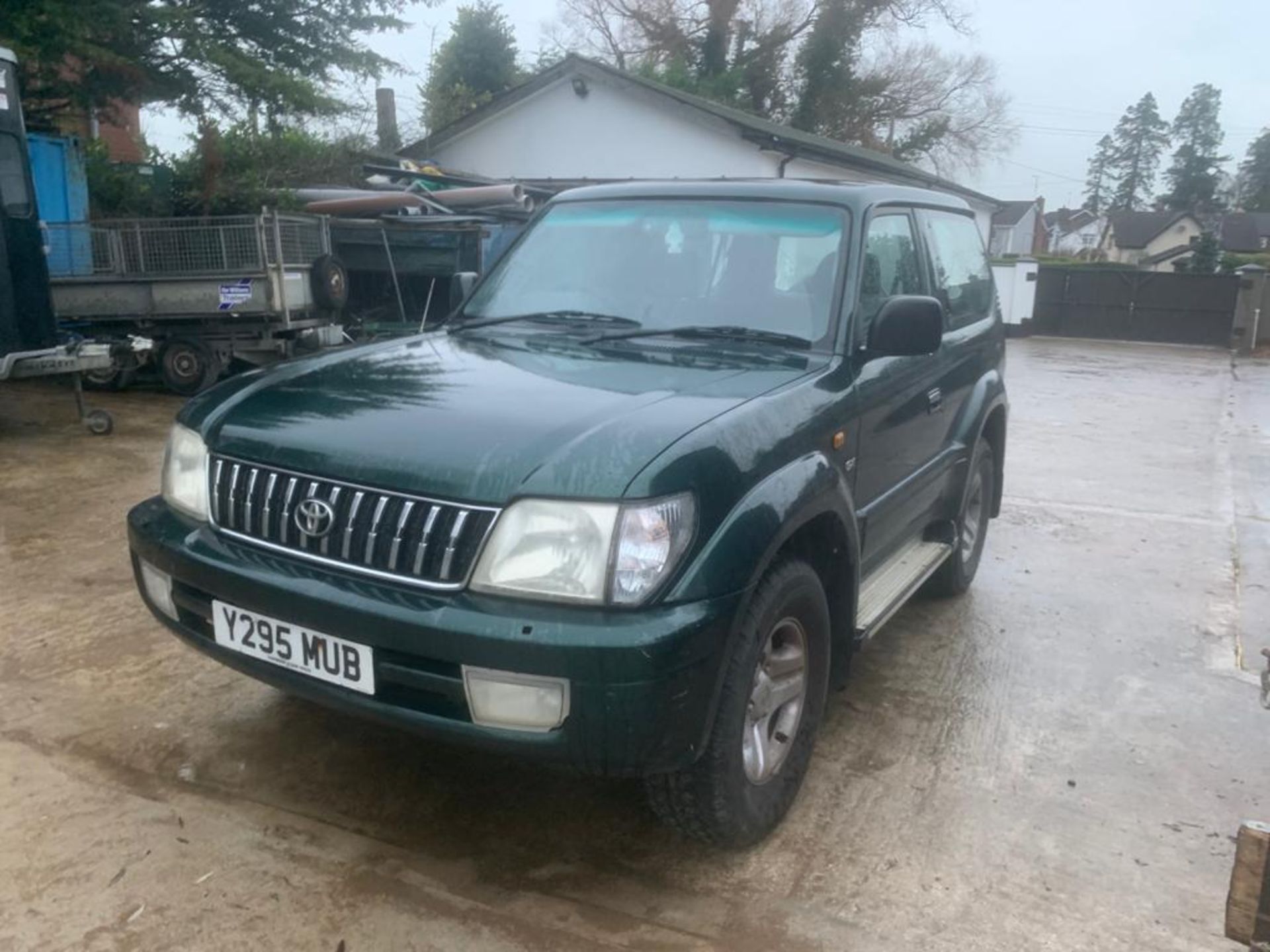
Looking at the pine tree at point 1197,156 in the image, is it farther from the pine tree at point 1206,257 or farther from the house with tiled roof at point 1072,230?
the pine tree at point 1206,257

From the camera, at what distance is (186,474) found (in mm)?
3025

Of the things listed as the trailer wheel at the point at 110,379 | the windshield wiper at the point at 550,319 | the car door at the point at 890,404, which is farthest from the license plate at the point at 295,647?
the trailer wheel at the point at 110,379

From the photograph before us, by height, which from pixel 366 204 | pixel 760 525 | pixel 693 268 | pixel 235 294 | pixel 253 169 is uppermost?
pixel 253 169

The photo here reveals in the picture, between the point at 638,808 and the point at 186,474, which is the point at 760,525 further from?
the point at 186,474

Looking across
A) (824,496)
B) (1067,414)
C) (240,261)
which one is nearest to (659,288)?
(824,496)

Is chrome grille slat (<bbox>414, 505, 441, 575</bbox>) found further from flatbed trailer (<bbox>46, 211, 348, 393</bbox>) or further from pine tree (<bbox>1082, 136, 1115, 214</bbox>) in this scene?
pine tree (<bbox>1082, 136, 1115, 214</bbox>)

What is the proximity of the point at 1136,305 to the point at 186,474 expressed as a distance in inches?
898

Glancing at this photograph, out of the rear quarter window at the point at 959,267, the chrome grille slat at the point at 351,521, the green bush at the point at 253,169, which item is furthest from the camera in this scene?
the green bush at the point at 253,169

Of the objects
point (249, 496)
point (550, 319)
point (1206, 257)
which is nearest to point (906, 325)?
point (550, 319)

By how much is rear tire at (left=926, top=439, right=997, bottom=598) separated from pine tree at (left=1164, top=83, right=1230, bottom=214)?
272ft

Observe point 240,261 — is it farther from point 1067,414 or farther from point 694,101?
point 694,101

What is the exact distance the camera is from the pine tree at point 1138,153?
86625 mm

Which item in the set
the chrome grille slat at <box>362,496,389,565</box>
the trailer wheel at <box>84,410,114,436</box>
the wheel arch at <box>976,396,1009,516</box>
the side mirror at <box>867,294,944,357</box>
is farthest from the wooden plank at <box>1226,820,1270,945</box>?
the trailer wheel at <box>84,410,114,436</box>

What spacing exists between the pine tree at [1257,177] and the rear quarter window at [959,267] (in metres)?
82.5
